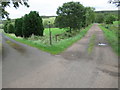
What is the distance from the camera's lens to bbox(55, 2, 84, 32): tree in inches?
1061

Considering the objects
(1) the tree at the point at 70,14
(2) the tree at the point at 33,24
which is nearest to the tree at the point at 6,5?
(2) the tree at the point at 33,24

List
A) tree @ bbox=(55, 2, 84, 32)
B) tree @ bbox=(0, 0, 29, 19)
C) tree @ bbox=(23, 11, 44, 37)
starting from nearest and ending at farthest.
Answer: tree @ bbox=(0, 0, 29, 19), tree @ bbox=(23, 11, 44, 37), tree @ bbox=(55, 2, 84, 32)

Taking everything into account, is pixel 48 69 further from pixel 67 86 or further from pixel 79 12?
pixel 79 12

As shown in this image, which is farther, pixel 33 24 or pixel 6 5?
pixel 33 24

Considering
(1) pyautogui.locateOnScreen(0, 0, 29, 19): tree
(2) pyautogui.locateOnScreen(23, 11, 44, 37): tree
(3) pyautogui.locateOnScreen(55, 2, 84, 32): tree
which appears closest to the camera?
(1) pyautogui.locateOnScreen(0, 0, 29, 19): tree

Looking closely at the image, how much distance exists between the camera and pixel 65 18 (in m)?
27.0

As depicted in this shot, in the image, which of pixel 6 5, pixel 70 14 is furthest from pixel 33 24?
pixel 6 5

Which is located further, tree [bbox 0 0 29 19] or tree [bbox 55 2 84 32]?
tree [bbox 55 2 84 32]

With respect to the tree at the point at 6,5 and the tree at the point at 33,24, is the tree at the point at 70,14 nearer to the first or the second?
the tree at the point at 33,24

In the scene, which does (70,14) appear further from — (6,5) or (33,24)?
(6,5)

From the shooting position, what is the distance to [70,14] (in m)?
27.0

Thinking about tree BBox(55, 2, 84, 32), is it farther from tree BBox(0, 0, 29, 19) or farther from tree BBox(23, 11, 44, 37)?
tree BBox(0, 0, 29, 19)

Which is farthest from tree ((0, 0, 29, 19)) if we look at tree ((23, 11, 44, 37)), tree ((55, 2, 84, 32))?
tree ((55, 2, 84, 32))

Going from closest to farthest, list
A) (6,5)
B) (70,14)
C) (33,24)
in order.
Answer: (6,5) → (33,24) → (70,14)
